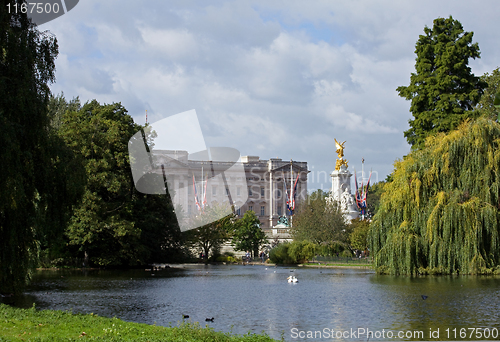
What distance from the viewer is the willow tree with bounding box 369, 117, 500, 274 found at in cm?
2550

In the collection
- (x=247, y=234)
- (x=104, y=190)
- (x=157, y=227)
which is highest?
→ (x=104, y=190)

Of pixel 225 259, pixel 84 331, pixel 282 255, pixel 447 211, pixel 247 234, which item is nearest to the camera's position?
pixel 84 331

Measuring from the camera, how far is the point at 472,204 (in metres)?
25.8

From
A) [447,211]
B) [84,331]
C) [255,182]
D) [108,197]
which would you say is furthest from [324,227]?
[255,182]

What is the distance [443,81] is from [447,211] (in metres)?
10.9

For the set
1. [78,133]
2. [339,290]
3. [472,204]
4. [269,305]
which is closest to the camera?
[269,305]

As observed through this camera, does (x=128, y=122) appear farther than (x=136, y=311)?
Yes

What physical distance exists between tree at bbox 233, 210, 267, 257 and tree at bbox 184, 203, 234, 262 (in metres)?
0.93

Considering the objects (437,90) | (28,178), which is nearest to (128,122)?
(437,90)

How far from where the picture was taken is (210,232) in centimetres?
5775

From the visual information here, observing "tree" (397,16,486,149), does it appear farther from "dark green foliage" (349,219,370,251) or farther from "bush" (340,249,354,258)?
"bush" (340,249,354,258)

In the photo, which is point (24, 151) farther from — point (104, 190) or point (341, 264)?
point (341, 264)

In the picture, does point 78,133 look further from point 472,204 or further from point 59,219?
point 472,204

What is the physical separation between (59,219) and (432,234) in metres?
17.0
